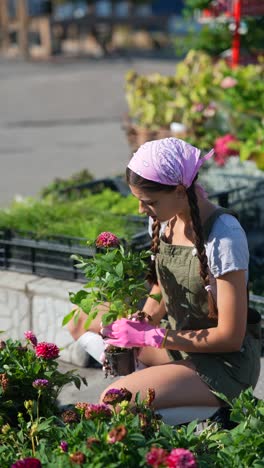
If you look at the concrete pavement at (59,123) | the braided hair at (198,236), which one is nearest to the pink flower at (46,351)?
the braided hair at (198,236)

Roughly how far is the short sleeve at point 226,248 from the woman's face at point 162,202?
158mm

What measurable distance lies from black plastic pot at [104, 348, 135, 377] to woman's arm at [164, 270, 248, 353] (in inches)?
8.9

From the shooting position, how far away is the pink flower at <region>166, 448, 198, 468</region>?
89.5 inches

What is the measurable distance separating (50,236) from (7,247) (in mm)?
290

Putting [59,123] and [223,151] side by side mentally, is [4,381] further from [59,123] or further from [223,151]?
[59,123]

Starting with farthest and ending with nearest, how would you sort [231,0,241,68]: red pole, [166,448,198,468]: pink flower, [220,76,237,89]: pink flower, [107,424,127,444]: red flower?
[231,0,241,68]: red pole < [220,76,237,89]: pink flower < [107,424,127,444]: red flower < [166,448,198,468]: pink flower

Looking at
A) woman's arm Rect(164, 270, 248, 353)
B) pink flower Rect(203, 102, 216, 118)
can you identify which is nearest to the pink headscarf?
woman's arm Rect(164, 270, 248, 353)

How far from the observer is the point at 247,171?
659 cm

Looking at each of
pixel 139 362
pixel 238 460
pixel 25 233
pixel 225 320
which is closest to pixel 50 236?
pixel 25 233

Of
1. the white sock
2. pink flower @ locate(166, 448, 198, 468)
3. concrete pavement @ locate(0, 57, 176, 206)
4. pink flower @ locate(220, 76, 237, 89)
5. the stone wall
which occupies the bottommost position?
concrete pavement @ locate(0, 57, 176, 206)

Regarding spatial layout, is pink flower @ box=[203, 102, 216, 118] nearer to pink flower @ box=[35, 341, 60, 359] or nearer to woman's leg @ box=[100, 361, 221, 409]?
woman's leg @ box=[100, 361, 221, 409]

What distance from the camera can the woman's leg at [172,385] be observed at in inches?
128

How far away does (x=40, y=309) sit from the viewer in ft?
15.5

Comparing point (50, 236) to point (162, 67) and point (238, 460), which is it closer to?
point (238, 460)
